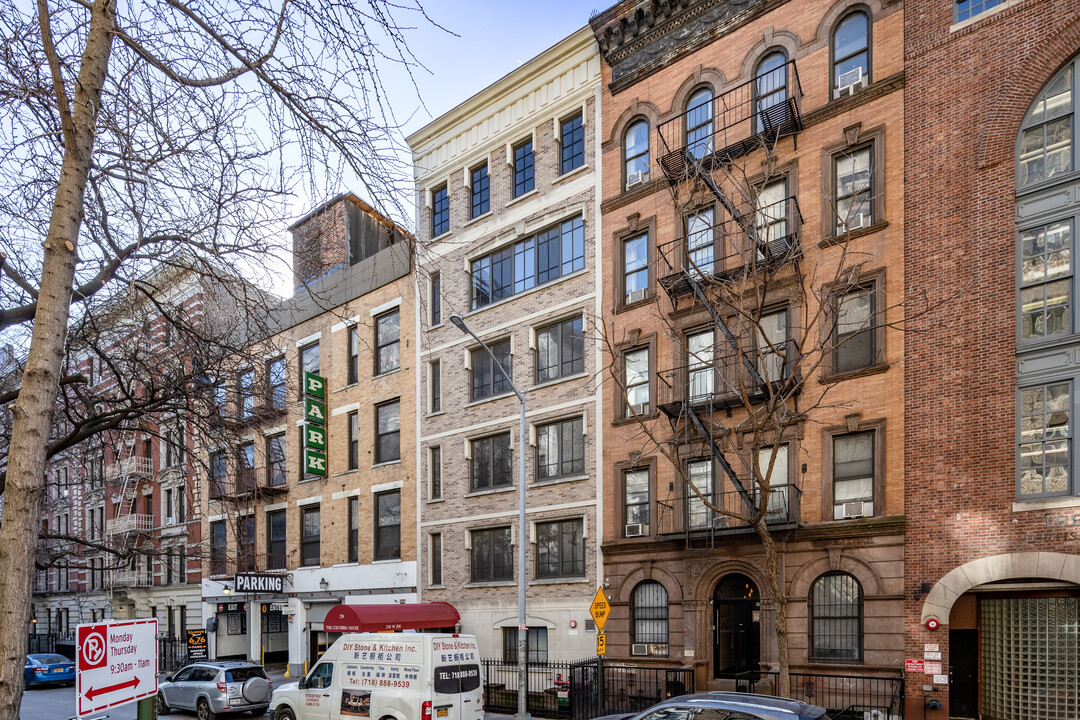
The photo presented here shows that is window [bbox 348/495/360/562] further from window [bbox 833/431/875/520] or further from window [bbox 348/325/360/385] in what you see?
window [bbox 833/431/875/520]

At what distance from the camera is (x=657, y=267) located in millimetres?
23641

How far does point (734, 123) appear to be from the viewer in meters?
21.6

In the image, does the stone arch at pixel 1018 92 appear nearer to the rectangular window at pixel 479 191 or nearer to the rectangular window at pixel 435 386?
the rectangular window at pixel 479 191

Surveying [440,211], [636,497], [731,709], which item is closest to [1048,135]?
[636,497]

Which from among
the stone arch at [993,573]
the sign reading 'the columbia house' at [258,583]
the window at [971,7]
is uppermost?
the window at [971,7]

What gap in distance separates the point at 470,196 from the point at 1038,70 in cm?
1849

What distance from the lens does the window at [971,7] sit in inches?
723

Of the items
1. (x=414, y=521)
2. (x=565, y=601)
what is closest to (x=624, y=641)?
(x=565, y=601)

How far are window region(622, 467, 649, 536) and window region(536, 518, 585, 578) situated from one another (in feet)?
6.31

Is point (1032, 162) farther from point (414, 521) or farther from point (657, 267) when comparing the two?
point (414, 521)

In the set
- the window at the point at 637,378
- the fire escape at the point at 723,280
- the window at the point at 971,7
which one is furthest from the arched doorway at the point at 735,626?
the window at the point at 971,7

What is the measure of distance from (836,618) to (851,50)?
13848mm

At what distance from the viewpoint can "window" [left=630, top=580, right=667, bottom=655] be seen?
73.1 feet

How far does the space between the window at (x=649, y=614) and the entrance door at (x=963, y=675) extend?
7.08m
